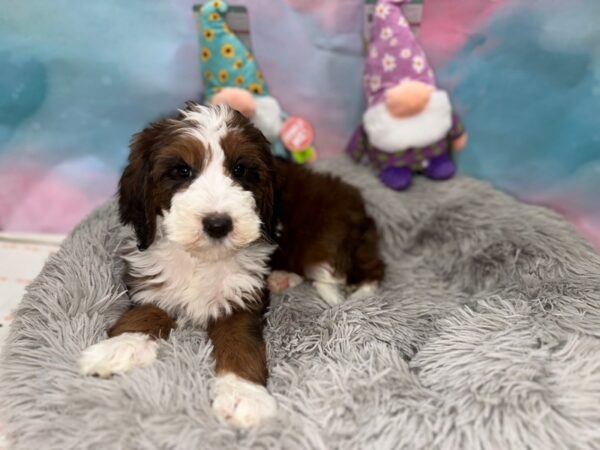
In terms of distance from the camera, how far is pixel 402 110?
3.15 m

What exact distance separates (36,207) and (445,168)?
2647 millimetres

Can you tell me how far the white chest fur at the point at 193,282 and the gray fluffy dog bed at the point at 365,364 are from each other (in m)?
0.11

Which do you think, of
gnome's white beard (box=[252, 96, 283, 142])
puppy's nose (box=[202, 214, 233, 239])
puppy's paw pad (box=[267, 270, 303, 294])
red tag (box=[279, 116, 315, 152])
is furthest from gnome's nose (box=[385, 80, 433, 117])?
puppy's nose (box=[202, 214, 233, 239])

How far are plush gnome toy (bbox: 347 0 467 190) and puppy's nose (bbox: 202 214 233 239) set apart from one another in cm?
159

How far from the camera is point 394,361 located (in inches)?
84.5

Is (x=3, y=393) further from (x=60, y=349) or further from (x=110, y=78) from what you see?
(x=110, y=78)

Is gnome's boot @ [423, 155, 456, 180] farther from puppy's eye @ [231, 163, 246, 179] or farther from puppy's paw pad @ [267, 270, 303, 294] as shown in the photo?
puppy's eye @ [231, 163, 246, 179]

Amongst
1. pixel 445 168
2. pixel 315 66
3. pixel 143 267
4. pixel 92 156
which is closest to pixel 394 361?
pixel 143 267

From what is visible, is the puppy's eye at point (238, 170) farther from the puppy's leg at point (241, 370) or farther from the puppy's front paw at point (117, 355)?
the puppy's front paw at point (117, 355)

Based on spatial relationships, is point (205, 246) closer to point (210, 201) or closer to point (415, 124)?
point (210, 201)

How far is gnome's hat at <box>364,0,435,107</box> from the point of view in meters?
3.10

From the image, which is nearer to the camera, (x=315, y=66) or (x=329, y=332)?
(x=329, y=332)

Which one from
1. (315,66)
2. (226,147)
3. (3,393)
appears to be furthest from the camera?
(315,66)

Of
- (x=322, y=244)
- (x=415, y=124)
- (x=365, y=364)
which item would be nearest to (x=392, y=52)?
(x=415, y=124)
